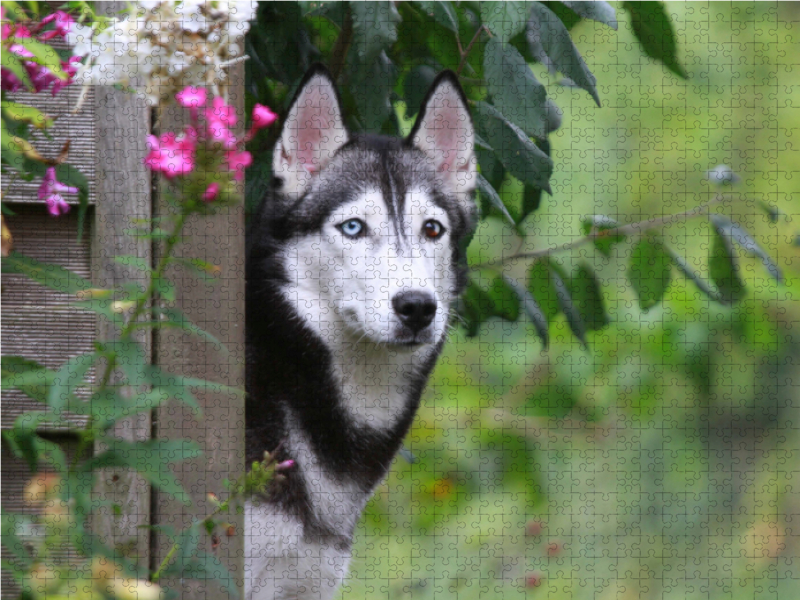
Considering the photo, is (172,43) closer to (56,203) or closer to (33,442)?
(56,203)

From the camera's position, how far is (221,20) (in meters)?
1.19

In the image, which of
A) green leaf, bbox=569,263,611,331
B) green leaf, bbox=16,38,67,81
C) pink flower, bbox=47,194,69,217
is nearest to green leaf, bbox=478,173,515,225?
green leaf, bbox=569,263,611,331

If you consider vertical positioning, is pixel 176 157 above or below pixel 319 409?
above

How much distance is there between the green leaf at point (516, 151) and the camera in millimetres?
1868

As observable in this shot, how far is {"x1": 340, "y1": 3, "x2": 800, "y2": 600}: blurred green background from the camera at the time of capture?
322cm

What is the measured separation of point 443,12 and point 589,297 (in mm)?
855

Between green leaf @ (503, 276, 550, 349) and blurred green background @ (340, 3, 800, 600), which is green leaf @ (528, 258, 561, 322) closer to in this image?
green leaf @ (503, 276, 550, 349)

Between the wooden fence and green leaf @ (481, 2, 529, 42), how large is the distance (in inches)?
18.0

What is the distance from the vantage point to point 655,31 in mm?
1892

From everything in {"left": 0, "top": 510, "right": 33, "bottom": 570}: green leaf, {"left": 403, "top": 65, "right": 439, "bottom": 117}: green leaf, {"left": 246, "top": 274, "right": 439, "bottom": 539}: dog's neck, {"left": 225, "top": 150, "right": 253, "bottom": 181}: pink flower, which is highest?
{"left": 225, "top": 150, "right": 253, "bottom": 181}: pink flower

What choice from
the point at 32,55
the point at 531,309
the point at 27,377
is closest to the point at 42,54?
the point at 32,55

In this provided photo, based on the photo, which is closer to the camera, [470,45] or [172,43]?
[172,43]

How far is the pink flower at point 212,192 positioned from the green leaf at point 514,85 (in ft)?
2.59

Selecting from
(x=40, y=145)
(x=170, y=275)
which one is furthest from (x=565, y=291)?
(x=40, y=145)
